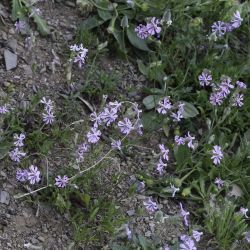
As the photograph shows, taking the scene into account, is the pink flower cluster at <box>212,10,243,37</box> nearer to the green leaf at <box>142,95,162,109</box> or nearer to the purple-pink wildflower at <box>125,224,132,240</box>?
the green leaf at <box>142,95,162,109</box>

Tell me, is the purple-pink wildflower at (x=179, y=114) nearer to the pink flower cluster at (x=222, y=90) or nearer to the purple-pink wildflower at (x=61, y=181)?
the pink flower cluster at (x=222, y=90)

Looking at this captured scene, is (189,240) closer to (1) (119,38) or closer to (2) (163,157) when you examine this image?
(2) (163,157)

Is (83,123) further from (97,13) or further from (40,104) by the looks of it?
(97,13)

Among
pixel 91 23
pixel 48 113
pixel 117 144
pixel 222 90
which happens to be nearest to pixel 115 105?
pixel 117 144

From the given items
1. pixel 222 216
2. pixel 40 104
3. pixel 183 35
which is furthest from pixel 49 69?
pixel 222 216

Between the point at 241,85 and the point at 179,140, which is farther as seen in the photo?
the point at 241,85

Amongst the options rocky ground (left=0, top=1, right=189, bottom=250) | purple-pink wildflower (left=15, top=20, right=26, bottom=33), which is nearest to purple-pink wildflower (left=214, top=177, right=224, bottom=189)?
rocky ground (left=0, top=1, right=189, bottom=250)
